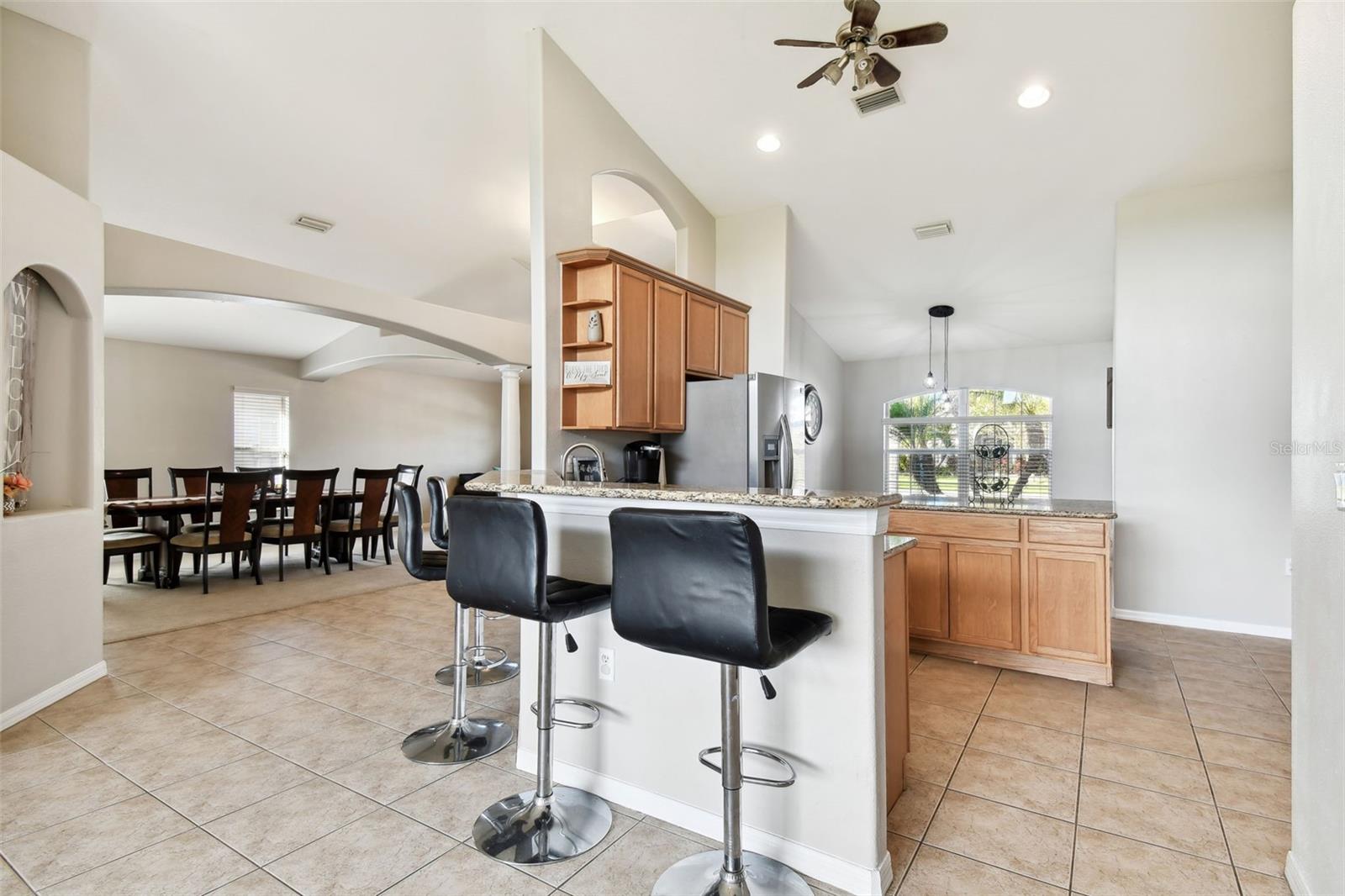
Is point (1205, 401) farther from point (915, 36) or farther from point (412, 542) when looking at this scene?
point (412, 542)

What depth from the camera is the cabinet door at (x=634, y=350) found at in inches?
125

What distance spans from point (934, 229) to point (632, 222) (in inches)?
100

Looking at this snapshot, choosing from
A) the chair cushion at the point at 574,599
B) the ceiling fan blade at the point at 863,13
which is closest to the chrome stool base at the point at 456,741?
the chair cushion at the point at 574,599

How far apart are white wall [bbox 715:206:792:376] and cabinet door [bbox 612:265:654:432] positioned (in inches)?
63.6

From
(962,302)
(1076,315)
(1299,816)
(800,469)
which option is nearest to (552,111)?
(800,469)

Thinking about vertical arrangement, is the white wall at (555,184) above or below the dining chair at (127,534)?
above

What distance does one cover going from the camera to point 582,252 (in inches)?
119

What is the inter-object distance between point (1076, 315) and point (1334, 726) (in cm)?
604

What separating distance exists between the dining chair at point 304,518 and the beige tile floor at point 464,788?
7.76 ft

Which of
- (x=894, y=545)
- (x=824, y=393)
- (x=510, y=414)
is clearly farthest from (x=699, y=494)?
(x=510, y=414)

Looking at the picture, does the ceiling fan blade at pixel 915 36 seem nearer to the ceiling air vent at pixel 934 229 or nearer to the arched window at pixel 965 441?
the ceiling air vent at pixel 934 229

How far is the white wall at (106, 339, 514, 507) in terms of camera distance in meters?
7.45

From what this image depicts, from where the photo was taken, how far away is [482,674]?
336cm

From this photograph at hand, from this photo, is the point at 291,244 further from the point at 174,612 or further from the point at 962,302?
the point at 962,302
